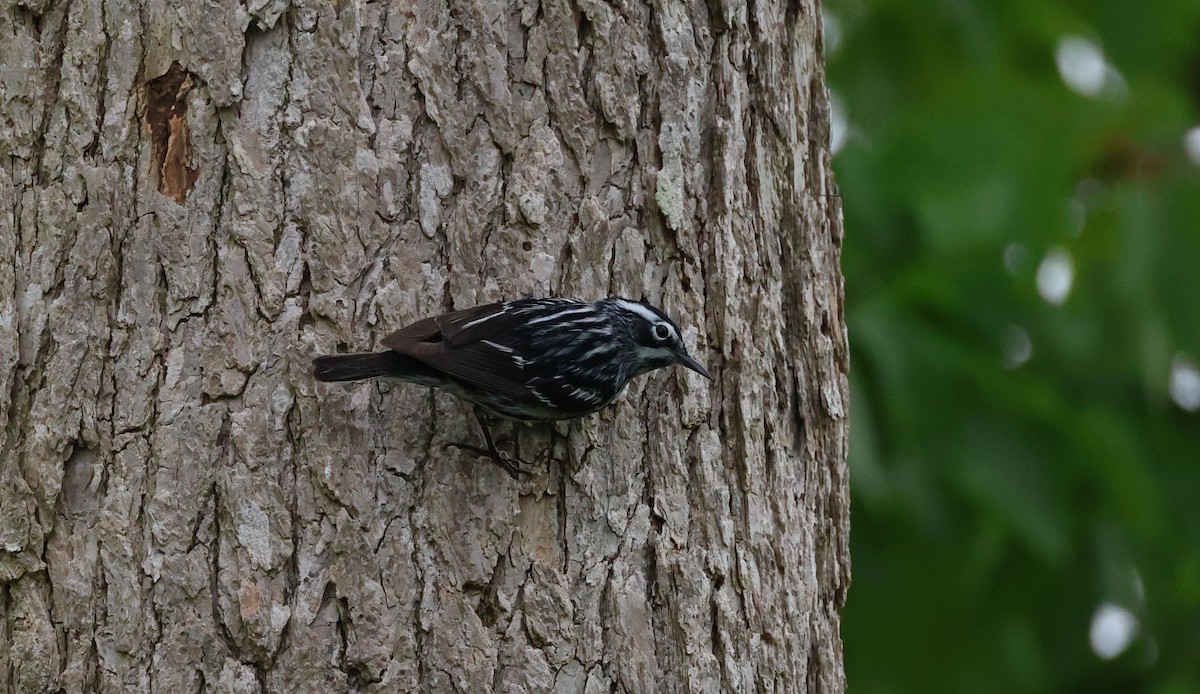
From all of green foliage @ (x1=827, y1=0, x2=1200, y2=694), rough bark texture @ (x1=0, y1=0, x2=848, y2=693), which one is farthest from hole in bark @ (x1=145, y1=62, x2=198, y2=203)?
green foliage @ (x1=827, y1=0, x2=1200, y2=694)

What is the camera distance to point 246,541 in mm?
2943

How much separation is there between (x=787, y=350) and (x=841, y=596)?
0.74 metres

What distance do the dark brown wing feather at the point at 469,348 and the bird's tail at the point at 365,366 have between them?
28 millimetres

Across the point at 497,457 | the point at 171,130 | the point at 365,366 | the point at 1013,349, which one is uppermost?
the point at 171,130

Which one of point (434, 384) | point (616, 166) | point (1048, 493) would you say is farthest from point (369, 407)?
point (1048, 493)

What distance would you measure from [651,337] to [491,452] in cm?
50

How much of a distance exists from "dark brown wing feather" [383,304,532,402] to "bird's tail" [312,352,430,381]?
0.09ft

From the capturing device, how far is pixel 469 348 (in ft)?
9.76

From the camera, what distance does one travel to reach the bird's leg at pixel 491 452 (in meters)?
3.08

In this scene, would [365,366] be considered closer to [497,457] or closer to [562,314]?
[497,457]

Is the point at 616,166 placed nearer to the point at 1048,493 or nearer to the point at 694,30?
the point at 694,30

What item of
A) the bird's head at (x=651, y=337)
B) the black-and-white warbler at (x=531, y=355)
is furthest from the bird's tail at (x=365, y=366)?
the bird's head at (x=651, y=337)

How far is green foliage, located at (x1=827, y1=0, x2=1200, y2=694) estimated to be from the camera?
4469 mm

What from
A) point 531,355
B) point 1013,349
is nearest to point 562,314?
point 531,355
